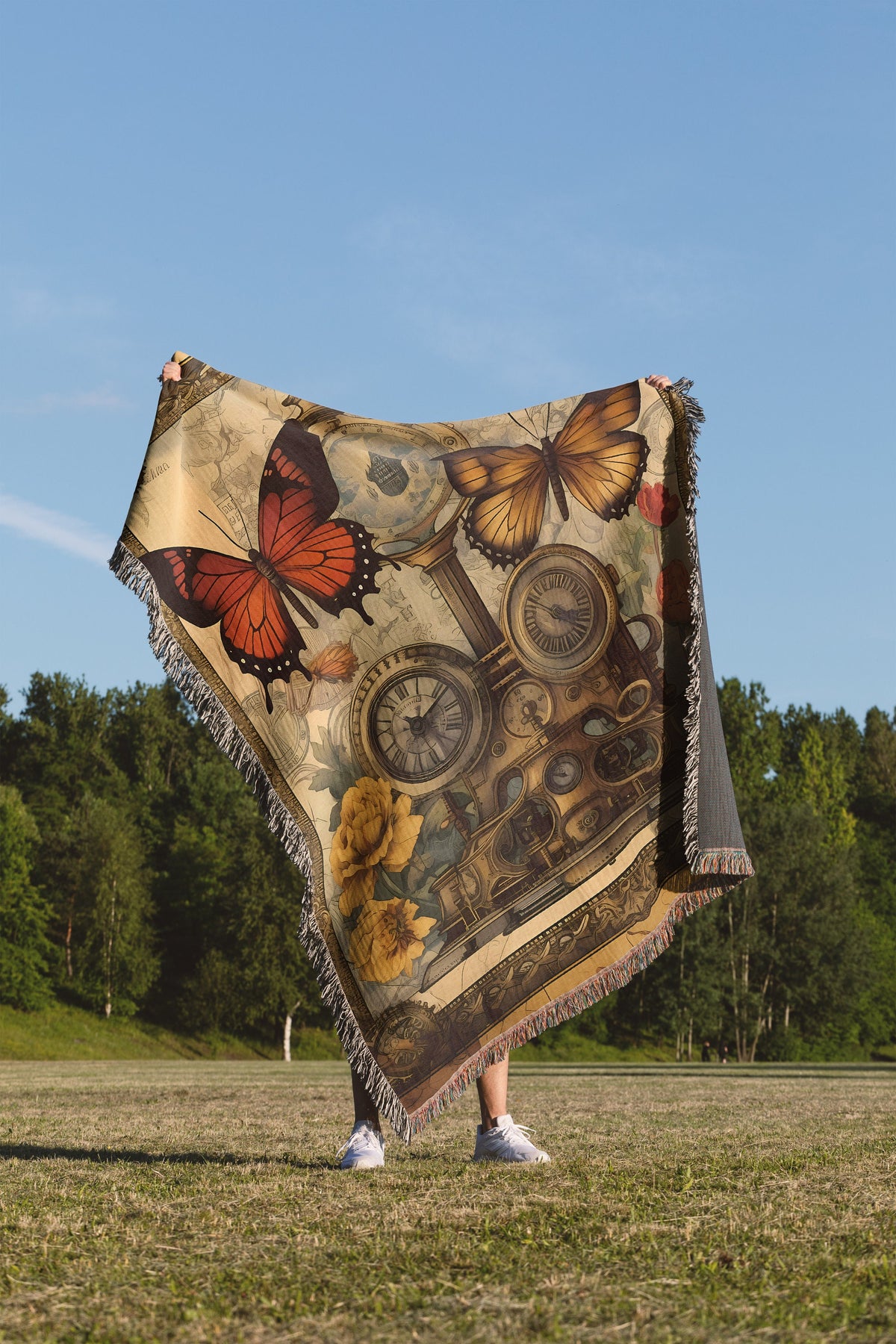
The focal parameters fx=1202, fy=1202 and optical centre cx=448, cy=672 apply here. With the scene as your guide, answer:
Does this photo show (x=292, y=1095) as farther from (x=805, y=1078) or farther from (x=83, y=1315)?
(x=83, y=1315)

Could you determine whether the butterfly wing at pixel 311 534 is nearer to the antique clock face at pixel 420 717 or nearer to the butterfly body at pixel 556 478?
the antique clock face at pixel 420 717

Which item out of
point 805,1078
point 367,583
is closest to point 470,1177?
point 367,583

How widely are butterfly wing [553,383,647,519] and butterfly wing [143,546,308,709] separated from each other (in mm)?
1732

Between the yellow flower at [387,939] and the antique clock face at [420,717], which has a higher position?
the antique clock face at [420,717]

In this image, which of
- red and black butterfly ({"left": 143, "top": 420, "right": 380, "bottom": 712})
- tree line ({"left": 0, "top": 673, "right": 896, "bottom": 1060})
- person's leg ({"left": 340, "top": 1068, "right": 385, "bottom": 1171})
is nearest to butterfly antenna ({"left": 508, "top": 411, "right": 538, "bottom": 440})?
red and black butterfly ({"left": 143, "top": 420, "right": 380, "bottom": 712})

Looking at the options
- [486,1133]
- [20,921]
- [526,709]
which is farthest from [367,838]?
[20,921]

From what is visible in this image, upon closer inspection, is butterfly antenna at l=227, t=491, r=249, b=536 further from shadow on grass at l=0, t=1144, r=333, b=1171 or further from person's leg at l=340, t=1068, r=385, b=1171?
shadow on grass at l=0, t=1144, r=333, b=1171

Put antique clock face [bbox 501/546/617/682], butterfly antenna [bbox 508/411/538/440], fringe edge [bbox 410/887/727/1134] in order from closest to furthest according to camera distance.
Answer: fringe edge [bbox 410/887/727/1134]
antique clock face [bbox 501/546/617/682]
butterfly antenna [bbox 508/411/538/440]

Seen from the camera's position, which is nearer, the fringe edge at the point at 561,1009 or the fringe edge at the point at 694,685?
the fringe edge at the point at 561,1009

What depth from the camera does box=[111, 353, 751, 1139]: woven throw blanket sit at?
5.92m

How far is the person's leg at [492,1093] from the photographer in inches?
230

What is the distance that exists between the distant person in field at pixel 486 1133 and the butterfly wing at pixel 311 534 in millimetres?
2396

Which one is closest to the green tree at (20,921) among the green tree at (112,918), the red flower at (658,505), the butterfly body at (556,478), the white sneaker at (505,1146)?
the green tree at (112,918)

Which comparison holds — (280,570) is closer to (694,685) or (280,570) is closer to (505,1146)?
(694,685)
